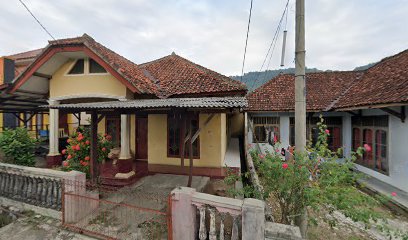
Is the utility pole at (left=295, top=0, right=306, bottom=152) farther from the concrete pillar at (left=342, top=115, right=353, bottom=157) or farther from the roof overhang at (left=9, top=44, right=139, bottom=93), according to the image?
the concrete pillar at (left=342, top=115, right=353, bottom=157)

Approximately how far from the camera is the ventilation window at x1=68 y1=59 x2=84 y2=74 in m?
7.74

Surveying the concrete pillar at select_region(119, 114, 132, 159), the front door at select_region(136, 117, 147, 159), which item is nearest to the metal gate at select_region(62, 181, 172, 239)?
the concrete pillar at select_region(119, 114, 132, 159)

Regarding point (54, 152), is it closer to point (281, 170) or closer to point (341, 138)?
point (281, 170)

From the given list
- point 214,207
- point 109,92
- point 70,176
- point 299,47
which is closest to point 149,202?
point 70,176

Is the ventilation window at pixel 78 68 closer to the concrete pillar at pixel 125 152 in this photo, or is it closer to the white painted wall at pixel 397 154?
the concrete pillar at pixel 125 152

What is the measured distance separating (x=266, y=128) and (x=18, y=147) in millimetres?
11700

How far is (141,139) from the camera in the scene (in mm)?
8375

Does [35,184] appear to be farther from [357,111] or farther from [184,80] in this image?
[357,111]

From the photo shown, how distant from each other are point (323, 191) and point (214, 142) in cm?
→ 426

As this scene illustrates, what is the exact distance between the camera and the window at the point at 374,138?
7.96 meters

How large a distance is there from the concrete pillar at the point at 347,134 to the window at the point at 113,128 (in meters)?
12.2

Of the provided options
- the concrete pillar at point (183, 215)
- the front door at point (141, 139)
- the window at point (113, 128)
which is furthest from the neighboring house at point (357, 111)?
the window at point (113, 128)

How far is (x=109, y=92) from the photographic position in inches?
284

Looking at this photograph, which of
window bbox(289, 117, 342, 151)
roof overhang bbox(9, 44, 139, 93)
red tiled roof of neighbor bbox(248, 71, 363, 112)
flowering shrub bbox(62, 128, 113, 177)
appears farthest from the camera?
red tiled roof of neighbor bbox(248, 71, 363, 112)
